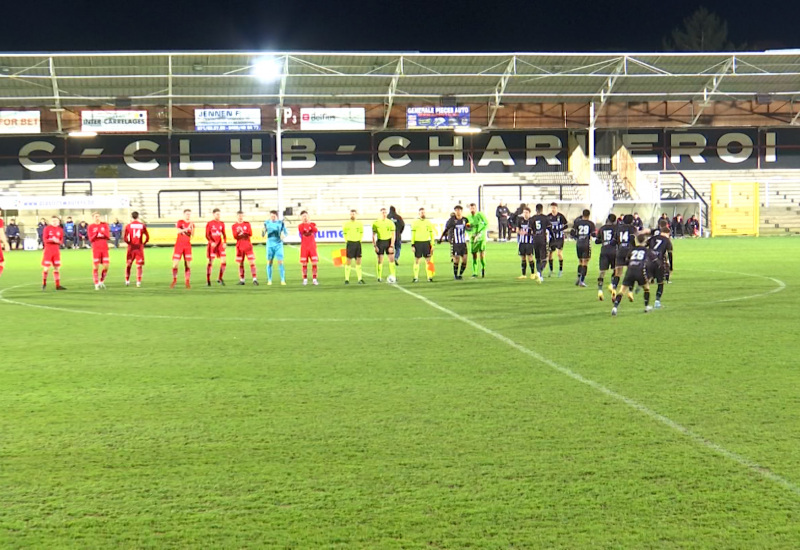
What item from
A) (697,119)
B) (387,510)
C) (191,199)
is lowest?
(387,510)

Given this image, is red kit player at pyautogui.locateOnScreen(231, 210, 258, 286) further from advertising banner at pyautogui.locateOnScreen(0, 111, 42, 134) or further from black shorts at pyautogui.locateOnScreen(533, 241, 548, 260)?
advertising banner at pyautogui.locateOnScreen(0, 111, 42, 134)

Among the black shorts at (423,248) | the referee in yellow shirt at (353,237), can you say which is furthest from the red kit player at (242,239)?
the black shorts at (423,248)

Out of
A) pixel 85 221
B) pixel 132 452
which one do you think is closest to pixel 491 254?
pixel 85 221

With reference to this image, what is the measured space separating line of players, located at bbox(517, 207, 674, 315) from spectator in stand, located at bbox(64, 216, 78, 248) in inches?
1171

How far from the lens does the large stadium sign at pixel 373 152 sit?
53875mm

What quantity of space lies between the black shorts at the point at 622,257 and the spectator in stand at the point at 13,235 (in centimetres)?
3682

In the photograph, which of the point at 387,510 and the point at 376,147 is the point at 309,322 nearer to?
the point at 387,510

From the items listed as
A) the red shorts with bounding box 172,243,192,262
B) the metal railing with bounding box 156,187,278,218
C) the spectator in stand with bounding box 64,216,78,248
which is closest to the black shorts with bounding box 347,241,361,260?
the red shorts with bounding box 172,243,192,262

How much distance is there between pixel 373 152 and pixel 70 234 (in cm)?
1919

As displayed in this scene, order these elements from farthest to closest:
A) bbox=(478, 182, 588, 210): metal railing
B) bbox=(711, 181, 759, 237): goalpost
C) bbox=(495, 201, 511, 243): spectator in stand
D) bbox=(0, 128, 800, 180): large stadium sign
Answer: bbox=(0, 128, 800, 180): large stadium sign
bbox=(478, 182, 588, 210): metal railing
bbox=(711, 181, 759, 237): goalpost
bbox=(495, 201, 511, 243): spectator in stand

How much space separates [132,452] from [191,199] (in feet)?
152

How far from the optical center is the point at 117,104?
50312 millimetres

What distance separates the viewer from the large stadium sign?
53.9 metres

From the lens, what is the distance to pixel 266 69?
4812 cm
